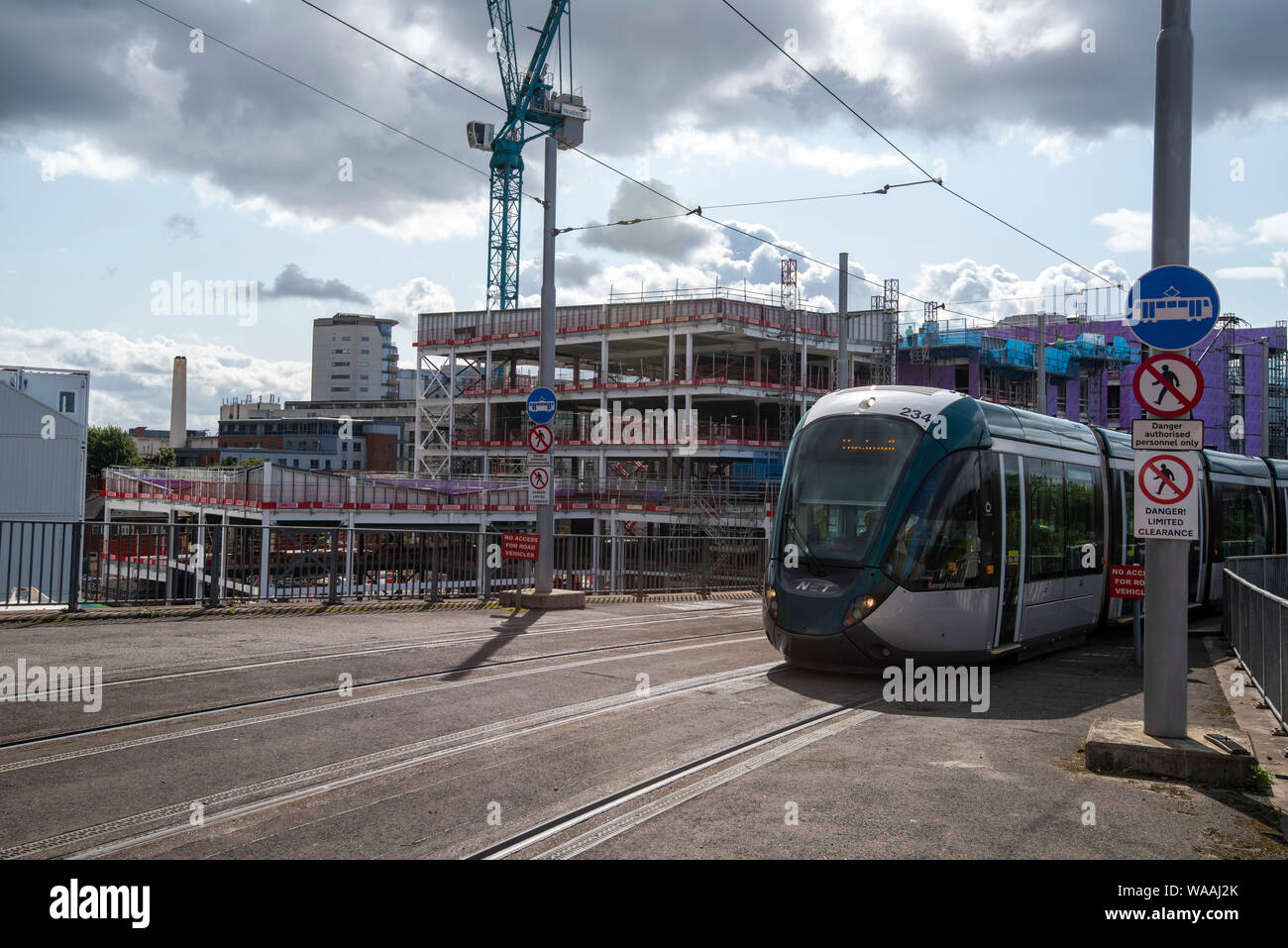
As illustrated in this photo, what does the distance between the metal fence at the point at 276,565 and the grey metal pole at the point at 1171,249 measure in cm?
1139

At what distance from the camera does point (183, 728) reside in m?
7.99

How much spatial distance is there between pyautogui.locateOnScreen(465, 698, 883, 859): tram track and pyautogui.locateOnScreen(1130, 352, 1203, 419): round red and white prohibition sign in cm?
363

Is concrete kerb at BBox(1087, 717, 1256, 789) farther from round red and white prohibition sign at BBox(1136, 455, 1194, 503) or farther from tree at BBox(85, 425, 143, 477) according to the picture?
tree at BBox(85, 425, 143, 477)

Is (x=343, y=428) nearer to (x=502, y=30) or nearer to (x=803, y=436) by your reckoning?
(x=502, y=30)

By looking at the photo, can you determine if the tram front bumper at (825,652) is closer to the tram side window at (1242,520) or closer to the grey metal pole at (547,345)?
the grey metal pole at (547,345)

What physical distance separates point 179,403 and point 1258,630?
137m

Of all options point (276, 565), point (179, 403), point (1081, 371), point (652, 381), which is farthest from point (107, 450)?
point (276, 565)

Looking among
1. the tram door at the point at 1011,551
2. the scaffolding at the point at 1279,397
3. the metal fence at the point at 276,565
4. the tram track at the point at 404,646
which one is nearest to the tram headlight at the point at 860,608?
the tram door at the point at 1011,551

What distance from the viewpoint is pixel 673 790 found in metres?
6.68

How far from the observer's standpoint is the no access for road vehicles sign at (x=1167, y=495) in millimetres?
7238

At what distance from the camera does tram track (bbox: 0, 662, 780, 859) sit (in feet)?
18.1

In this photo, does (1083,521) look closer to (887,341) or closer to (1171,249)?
(1171,249)
